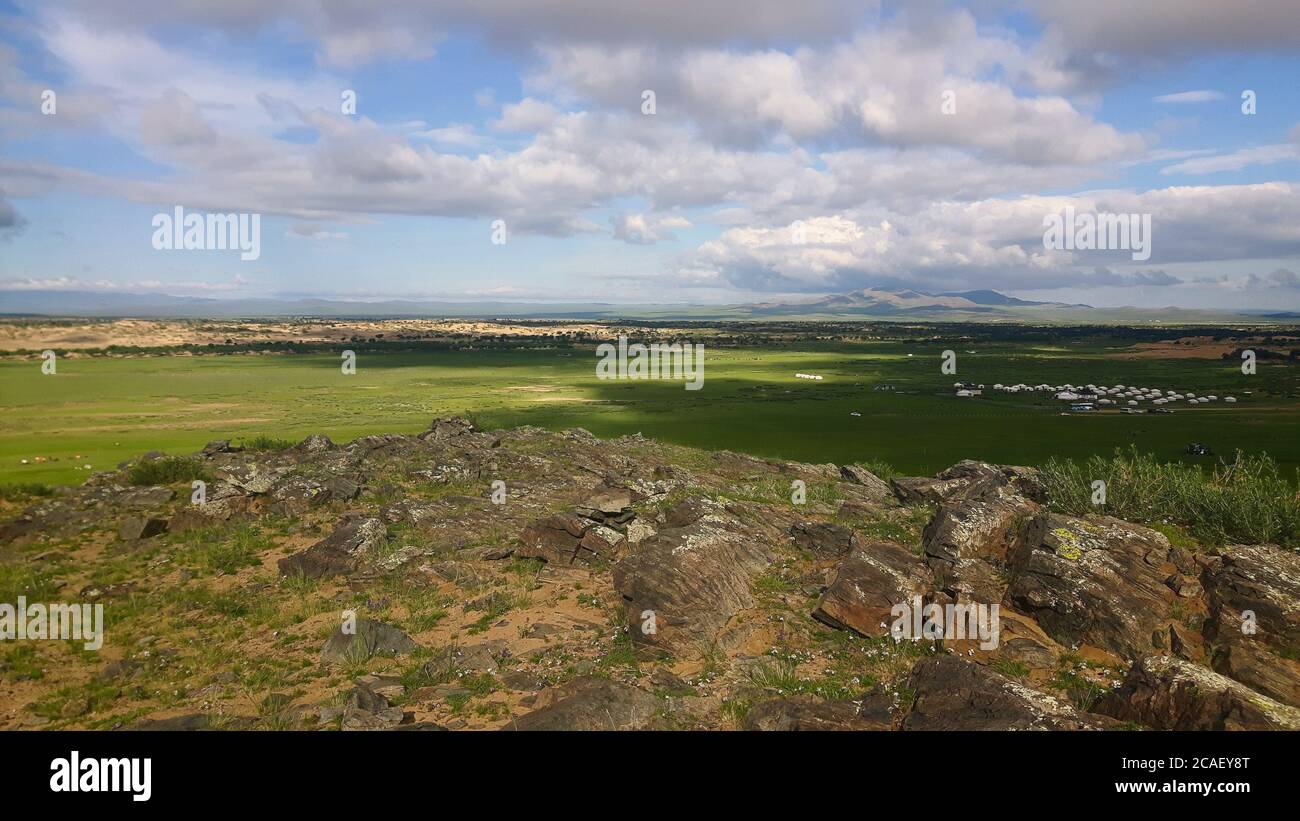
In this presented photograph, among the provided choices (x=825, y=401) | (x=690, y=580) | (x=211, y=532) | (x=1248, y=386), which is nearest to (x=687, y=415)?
(x=825, y=401)

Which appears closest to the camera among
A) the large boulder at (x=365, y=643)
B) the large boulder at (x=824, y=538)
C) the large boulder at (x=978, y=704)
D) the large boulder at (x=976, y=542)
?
the large boulder at (x=978, y=704)

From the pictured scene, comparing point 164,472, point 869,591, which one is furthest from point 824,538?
point 164,472

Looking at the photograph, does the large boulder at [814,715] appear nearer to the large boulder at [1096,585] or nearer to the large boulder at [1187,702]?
the large boulder at [1187,702]

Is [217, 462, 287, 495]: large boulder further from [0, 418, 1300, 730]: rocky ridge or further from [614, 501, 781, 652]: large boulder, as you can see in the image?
[614, 501, 781, 652]: large boulder

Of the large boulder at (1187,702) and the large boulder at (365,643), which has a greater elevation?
the large boulder at (1187,702)

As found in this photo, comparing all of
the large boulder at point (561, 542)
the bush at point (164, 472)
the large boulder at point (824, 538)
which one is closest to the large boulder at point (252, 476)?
the bush at point (164, 472)

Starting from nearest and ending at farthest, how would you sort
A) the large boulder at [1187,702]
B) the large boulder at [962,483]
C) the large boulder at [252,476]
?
the large boulder at [1187,702]
the large boulder at [962,483]
the large boulder at [252,476]
